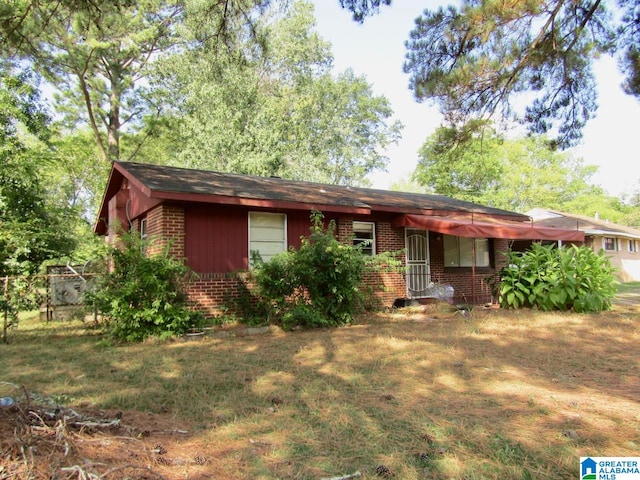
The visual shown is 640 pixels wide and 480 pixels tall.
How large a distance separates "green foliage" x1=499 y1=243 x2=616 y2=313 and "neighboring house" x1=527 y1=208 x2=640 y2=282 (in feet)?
54.8

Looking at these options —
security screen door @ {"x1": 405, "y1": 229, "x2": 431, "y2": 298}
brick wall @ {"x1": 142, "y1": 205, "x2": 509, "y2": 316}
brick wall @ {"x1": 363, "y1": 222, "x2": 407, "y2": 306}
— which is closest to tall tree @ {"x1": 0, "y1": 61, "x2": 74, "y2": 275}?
brick wall @ {"x1": 142, "y1": 205, "x2": 509, "y2": 316}

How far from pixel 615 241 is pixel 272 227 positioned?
86.4 feet

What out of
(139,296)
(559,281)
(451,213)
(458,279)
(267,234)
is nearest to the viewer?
(139,296)

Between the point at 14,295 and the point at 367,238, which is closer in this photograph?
the point at 14,295

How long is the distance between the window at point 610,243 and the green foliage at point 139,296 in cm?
2757

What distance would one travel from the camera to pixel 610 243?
2681 cm

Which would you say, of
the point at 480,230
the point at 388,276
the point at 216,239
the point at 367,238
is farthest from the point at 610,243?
the point at 216,239

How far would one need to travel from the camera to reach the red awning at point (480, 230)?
10359 millimetres

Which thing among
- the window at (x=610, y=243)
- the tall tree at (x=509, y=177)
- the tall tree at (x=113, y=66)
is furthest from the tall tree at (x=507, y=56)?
the tall tree at (x=509, y=177)

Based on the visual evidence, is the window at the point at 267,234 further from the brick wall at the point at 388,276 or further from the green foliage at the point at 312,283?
the brick wall at the point at 388,276

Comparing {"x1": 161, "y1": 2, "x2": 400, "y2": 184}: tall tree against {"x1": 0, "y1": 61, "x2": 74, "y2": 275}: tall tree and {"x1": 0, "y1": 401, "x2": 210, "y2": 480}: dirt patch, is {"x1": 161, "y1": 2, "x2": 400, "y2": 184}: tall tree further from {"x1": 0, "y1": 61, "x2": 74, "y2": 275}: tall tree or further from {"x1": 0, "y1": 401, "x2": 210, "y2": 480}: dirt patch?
{"x1": 0, "y1": 401, "x2": 210, "y2": 480}: dirt patch

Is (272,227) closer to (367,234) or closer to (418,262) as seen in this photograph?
(367,234)

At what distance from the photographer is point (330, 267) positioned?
8.55m

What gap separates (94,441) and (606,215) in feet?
172
